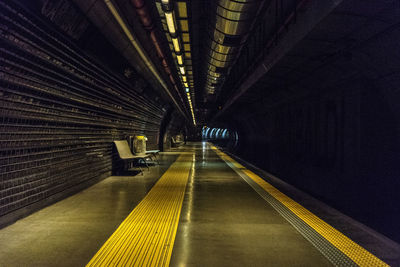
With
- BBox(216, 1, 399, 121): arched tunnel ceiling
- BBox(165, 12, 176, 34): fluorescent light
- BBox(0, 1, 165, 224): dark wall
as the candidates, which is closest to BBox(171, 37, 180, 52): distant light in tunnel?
BBox(165, 12, 176, 34): fluorescent light

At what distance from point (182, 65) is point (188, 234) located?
632 cm

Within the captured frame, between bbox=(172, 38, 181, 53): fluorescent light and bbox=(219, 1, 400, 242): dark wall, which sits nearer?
bbox=(219, 1, 400, 242): dark wall

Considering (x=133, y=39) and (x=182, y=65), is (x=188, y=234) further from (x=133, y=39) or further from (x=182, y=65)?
(x=182, y=65)

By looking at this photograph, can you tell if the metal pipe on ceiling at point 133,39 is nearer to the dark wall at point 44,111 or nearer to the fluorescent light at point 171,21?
the fluorescent light at point 171,21

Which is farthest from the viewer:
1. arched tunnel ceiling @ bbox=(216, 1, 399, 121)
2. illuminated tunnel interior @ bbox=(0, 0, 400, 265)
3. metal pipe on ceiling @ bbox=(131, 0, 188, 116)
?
metal pipe on ceiling @ bbox=(131, 0, 188, 116)

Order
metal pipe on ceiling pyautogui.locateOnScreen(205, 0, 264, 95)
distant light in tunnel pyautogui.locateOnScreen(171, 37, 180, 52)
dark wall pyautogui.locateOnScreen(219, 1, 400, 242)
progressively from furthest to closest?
1. distant light in tunnel pyautogui.locateOnScreen(171, 37, 180, 52)
2. metal pipe on ceiling pyautogui.locateOnScreen(205, 0, 264, 95)
3. dark wall pyautogui.locateOnScreen(219, 1, 400, 242)

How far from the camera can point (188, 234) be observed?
9.39 ft

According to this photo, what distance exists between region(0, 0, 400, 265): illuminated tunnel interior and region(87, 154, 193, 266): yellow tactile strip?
1.67 metres

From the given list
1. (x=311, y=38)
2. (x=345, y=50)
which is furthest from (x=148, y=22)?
(x=345, y=50)

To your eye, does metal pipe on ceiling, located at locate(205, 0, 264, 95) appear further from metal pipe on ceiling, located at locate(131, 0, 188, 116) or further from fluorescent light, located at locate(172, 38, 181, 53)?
metal pipe on ceiling, located at locate(131, 0, 188, 116)

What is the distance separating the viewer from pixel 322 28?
3.22 meters

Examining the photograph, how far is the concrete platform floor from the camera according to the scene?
2.30 meters

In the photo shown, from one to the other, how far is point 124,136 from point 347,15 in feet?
24.1

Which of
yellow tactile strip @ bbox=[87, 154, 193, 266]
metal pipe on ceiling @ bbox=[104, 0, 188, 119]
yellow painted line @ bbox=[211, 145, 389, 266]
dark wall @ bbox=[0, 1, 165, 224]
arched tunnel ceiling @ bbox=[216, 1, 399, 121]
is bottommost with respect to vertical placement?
yellow painted line @ bbox=[211, 145, 389, 266]
